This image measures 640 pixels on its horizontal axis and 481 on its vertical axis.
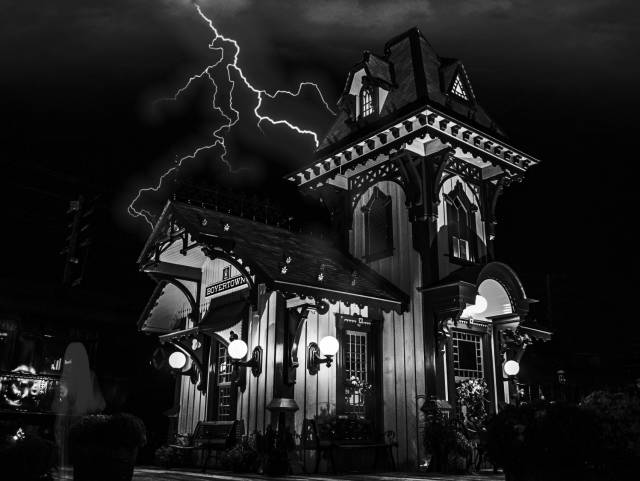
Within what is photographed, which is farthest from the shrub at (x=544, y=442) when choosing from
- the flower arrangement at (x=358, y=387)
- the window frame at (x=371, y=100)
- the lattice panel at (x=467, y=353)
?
the window frame at (x=371, y=100)

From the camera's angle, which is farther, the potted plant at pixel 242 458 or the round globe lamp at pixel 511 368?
the round globe lamp at pixel 511 368

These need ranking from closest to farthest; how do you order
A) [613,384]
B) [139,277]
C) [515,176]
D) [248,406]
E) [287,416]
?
[287,416] < [248,406] < [515,176] < [613,384] < [139,277]

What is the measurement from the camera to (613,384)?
21.6m

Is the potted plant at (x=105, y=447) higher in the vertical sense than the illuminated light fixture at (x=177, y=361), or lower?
lower

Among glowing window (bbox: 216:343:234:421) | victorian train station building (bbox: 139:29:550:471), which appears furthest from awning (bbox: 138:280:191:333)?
glowing window (bbox: 216:343:234:421)

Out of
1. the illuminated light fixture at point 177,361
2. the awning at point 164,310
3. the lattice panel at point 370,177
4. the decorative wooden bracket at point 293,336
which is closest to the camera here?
the decorative wooden bracket at point 293,336

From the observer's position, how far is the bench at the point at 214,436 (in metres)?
12.0

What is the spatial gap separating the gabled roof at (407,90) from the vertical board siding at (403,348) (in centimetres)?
188

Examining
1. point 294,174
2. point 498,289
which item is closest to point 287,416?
point 498,289

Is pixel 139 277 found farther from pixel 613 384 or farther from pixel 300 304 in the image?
pixel 613 384

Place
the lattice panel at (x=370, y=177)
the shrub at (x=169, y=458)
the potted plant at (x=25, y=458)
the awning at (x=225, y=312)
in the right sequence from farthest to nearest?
the lattice panel at (x=370, y=177)
the shrub at (x=169, y=458)
the awning at (x=225, y=312)
the potted plant at (x=25, y=458)

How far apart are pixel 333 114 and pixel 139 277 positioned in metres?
12.0

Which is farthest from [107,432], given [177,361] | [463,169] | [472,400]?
[463,169]

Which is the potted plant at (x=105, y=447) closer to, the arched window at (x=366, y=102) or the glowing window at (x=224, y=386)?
the glowing window at (x=224, y=386)
